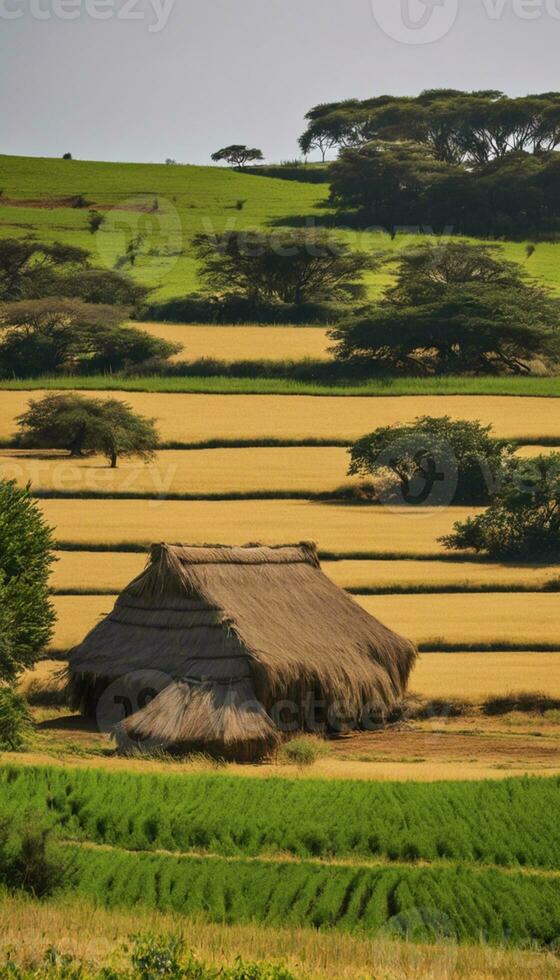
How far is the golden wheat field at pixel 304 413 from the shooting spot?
191 ft

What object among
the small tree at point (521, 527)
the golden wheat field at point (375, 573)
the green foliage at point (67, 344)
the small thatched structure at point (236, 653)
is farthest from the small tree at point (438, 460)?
the green foliage at point (67, 344)

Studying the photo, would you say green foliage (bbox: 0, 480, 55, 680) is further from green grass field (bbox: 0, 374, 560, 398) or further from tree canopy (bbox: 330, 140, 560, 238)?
tree canopy (bbox: 330, 140, 560, 238)

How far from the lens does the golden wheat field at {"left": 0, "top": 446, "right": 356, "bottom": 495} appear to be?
50438 mm

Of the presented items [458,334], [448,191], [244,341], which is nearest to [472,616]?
[458,334]

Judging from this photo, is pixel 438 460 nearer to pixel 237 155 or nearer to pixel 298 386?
pixel 298 386

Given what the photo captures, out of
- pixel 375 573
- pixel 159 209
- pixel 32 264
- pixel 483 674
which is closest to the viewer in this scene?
pixel 483 674

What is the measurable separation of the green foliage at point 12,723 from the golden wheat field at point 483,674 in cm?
787

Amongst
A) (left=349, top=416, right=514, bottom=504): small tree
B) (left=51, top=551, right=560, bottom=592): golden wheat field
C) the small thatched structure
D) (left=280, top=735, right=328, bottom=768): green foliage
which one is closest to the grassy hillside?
(left=349, top=416, right=514, bottom=504): small tree

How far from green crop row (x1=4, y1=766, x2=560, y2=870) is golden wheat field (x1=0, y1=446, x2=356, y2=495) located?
97.8 feet

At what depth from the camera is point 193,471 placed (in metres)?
52.9

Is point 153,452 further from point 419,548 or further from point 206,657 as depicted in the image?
point 206,657

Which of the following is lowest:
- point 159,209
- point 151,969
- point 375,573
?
point 375,573

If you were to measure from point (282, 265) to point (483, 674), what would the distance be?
61079 mm

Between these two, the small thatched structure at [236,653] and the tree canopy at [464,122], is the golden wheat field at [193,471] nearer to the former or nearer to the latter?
the small thatched structure at [236,653]
